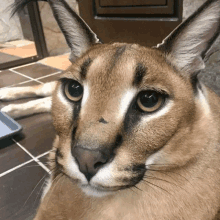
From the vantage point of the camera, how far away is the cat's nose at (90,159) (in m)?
0.76

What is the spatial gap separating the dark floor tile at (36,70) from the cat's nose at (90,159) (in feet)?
9.86

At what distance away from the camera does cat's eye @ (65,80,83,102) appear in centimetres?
99

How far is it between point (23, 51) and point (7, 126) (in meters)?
3.23

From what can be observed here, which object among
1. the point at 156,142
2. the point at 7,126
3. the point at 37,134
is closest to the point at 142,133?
the point at 156,142

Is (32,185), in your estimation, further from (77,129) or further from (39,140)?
(77,129)

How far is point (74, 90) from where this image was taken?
3.29 ft

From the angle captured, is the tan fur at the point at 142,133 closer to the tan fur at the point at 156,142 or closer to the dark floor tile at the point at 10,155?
the tan fur at the point at 156,142

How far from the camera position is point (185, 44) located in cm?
98

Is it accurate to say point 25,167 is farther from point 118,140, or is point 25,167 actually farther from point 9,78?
point 9,78

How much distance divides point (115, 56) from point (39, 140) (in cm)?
137

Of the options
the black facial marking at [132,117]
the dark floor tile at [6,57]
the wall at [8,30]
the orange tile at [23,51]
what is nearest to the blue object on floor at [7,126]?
the black facial marking at [132,117]

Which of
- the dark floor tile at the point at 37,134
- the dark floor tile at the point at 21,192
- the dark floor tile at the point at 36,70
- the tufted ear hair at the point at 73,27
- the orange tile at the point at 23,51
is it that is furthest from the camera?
the orange tile at the point at 23,51

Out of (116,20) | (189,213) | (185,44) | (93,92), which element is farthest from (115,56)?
(116,20)

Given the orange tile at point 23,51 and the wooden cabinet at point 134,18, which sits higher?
the wooden cabinet at point 134,18
